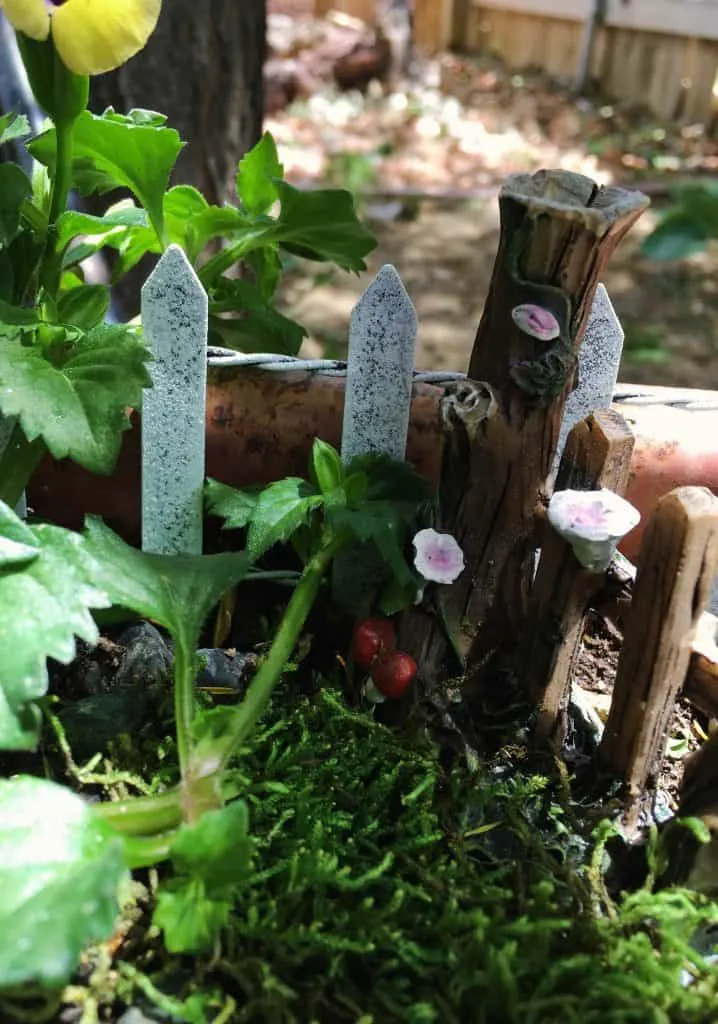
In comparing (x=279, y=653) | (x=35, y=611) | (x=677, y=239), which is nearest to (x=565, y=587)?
(x=279, y=653)

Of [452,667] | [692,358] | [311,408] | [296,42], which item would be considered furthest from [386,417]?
[296,42]

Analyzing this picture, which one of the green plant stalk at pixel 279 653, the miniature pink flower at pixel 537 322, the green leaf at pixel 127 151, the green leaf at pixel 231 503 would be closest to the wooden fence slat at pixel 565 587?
the miniature pink flower at pixel 537 322

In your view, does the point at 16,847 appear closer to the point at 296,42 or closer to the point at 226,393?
the point at 226,393

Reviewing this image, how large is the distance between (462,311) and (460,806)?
2590 mm

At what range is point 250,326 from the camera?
1.42 metres

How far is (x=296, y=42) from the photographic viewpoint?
654 centimetres

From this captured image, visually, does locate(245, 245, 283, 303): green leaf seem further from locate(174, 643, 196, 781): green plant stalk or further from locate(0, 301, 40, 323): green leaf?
locate(174, 643, 196, 781): green plant stalk

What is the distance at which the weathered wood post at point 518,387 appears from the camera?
926 mm

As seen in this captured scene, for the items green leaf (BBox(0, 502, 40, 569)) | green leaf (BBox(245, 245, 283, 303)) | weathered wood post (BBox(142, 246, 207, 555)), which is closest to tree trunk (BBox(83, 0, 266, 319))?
green leaf (BBox(245, 245, 283, 303))

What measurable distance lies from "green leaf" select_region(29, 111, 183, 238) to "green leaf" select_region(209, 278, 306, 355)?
0.65 ft

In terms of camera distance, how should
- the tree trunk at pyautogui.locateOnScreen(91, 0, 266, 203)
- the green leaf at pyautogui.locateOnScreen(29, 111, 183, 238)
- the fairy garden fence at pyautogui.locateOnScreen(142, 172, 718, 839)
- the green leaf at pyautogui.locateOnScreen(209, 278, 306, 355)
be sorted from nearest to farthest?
the fairy garden fence at pyautogui.locateOnScreen(142, 172, 718, 839) → the green leaf at pyautogui.locateOnScreen(29, 111, 183, 238) → the green leaf at pyautogui.locateOnScreen(209, 278, 306, 355) → the tree trunk at pyautogui.locateOnScreen(91, 0, 266, 203)

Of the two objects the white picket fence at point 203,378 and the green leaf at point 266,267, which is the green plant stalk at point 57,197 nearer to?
the white picket fence at point 203,378

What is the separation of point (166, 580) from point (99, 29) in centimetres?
58

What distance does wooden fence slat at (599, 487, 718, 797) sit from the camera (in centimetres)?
89
